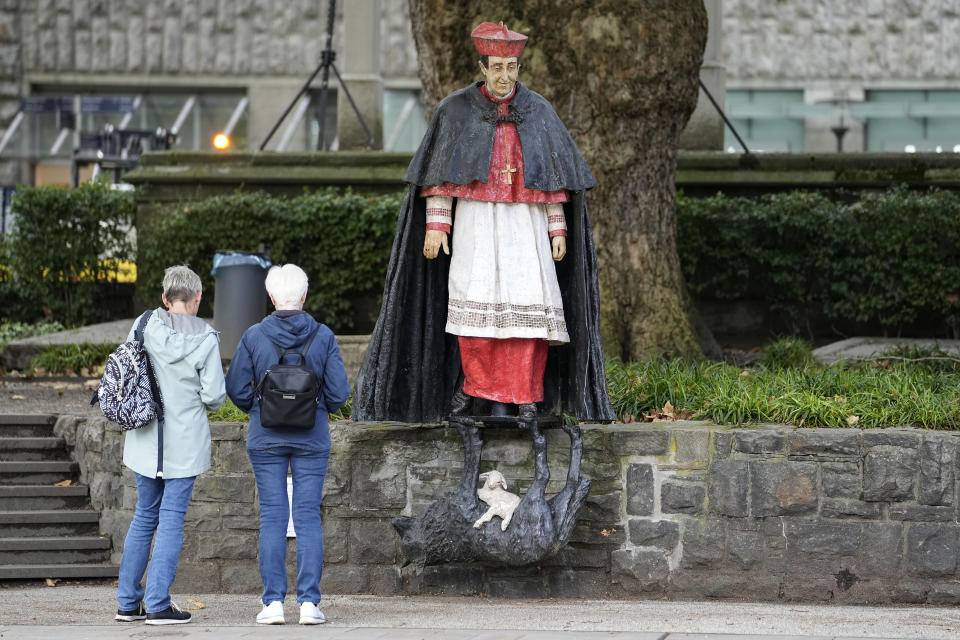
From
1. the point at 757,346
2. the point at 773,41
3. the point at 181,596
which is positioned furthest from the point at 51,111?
the point at 181,596

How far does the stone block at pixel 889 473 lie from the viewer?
293 inches

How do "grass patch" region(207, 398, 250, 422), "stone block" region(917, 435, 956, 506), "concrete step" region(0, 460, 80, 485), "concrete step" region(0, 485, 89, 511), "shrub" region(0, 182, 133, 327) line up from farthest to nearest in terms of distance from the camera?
"shrub" region(0, 182, 133, 327), "concrete step" region(0, 460, 80, 485), "concrete step" region(0, 485, 89, 511), "grass patch" region(207, 398, 250, 422), "stone block" region(917, 435, 956, 506)

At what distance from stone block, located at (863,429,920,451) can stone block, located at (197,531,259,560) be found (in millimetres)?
3390

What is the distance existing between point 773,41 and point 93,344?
1810 centimetres

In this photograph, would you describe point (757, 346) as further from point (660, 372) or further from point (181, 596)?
point (181, 596)

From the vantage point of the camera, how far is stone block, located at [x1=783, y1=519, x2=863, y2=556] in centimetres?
750

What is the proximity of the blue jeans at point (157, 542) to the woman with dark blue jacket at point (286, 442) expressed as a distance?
0.39 metres

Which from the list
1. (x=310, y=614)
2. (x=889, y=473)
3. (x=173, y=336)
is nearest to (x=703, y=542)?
(x=889, y=473)

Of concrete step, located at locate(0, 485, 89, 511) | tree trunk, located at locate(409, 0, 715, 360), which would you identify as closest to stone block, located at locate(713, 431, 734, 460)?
tree trunk, located at locate(409, 0, 715, 360)

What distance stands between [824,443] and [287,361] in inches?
113

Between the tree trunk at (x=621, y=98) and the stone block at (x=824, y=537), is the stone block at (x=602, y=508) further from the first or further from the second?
the tree trunk at (x=621, y=98)

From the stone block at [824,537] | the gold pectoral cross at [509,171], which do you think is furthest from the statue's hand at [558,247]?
the stone block at [824,537]

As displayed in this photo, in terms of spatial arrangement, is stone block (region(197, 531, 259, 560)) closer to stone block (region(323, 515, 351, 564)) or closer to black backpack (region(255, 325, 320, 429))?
stone block (region(323, 515, 351, 564))

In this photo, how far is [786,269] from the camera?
13133mm
